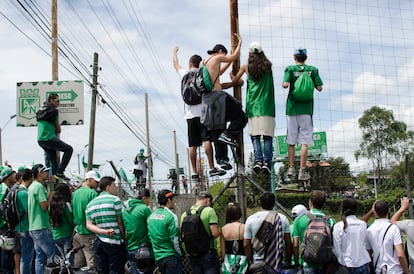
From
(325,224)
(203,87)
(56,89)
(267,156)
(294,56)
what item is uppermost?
(56,89)

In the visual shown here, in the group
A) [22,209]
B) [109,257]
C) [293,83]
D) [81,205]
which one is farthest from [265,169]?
[22,209]

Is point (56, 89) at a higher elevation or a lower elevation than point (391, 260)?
higher

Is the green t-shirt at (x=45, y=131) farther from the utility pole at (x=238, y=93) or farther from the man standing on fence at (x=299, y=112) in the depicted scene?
the man standing on fence at (x=299, y=112)

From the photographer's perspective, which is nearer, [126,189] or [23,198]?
[23,198]

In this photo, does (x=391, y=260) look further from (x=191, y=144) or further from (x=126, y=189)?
(x=126, y=189)

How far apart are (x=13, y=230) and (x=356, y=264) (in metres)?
5.15

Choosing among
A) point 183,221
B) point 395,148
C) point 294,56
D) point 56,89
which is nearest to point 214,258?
point 183,221

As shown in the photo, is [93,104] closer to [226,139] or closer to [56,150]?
[56,150]

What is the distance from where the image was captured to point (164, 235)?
6137 millimetres

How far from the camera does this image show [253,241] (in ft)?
18.6

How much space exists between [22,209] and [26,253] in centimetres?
71

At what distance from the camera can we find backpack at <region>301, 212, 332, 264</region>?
5441 mm

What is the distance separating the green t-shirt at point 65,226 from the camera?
698cm

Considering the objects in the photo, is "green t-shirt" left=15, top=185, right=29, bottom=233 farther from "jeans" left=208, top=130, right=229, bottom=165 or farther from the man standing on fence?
the man standing on fence
